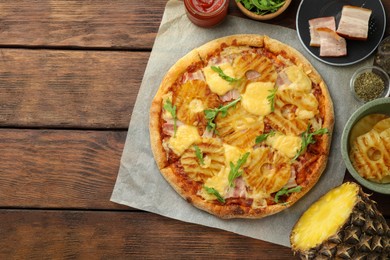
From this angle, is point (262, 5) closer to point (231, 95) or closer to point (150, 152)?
point (231, 95)

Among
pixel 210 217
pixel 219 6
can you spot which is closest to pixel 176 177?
pixel 210 217

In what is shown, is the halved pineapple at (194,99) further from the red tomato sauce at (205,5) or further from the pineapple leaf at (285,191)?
the pineapple leaf at (285,191)

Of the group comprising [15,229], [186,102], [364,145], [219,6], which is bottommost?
[15,229]

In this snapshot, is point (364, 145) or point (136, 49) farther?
point (136, 49)

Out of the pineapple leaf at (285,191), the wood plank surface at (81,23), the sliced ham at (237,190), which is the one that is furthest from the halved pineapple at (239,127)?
the wood plank surface at (81,23)

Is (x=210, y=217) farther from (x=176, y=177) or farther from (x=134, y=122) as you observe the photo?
(x=134, y=122)

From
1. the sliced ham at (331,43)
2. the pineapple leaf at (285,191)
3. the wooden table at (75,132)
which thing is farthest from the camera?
the wooden table at (75,132)
